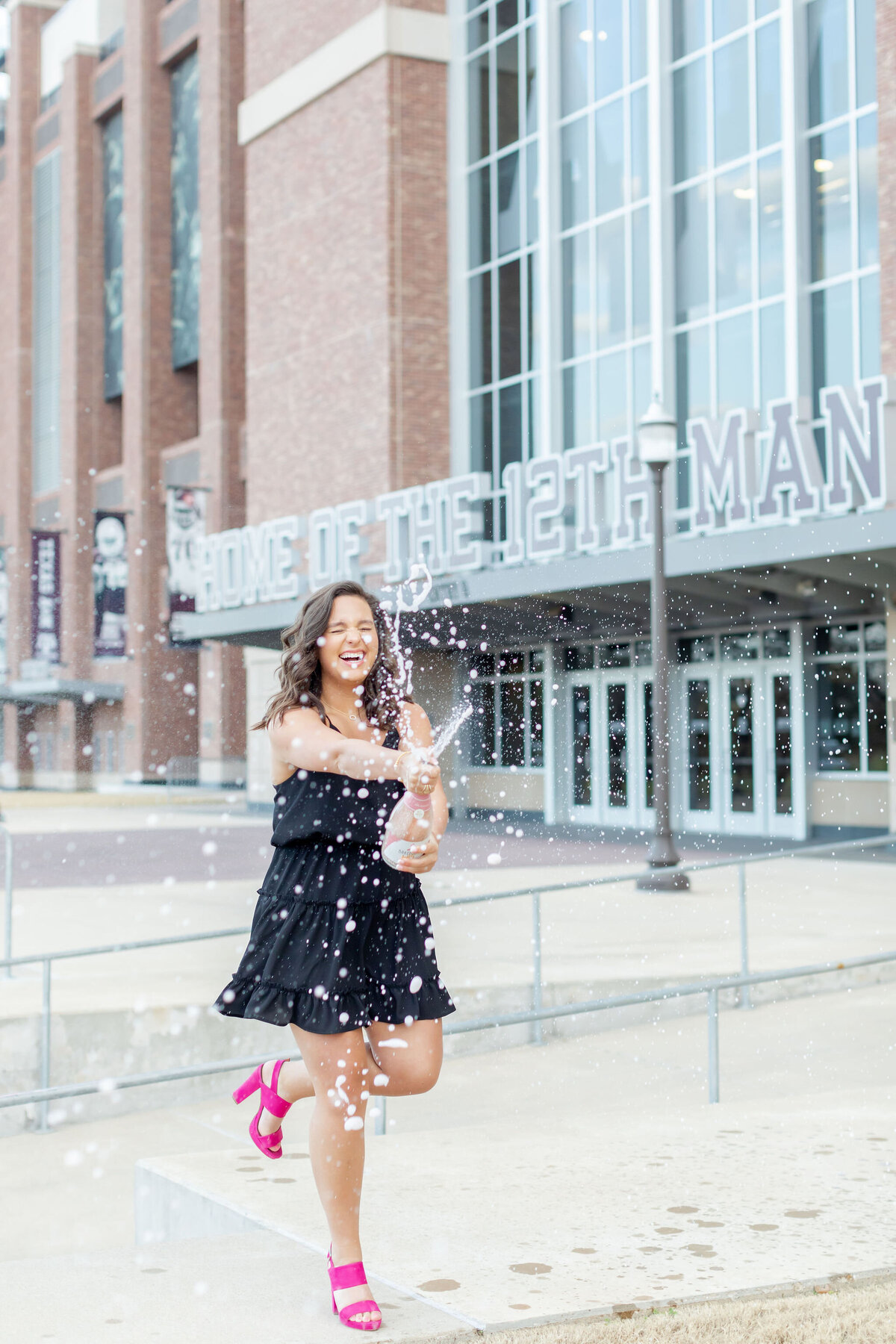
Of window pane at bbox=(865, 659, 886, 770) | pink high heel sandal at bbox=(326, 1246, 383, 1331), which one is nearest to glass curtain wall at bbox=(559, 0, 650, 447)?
window pane at bbox=(865, 659, 886, 770)

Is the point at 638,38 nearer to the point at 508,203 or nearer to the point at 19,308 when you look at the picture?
the point at 508,203

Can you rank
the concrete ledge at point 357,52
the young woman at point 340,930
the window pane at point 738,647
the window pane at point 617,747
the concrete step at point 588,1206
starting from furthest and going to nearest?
the concrete ledge at point 357,52 → the window pane at point 617,747 → the window pane at point 738,647 → the concrete step at point 588,1206 → the young woman at point 340,930

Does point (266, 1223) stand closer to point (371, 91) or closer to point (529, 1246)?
point (529, 1246)

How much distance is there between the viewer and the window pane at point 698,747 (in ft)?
75.0

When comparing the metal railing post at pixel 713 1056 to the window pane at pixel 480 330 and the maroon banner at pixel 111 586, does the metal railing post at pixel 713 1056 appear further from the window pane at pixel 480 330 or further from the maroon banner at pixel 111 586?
the maroon banner at pixel 111 586

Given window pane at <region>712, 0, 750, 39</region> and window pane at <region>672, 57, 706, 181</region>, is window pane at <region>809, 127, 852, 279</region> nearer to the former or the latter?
window pane at <region>712, 0, 750, 39</region>

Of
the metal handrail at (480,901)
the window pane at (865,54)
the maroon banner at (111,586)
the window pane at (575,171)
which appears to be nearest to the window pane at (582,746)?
the window pane at (575,171)

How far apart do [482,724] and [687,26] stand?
13.6 m

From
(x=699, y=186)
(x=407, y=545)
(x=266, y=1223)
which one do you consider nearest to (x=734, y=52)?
(x=699, y=186)

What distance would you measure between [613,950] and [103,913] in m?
4.70

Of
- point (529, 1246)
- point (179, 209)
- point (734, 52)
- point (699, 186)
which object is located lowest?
point (529, 1246)

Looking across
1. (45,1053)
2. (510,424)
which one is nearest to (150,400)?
(510,424)

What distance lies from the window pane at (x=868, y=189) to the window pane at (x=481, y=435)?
28.0ft

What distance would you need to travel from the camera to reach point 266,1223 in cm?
413
